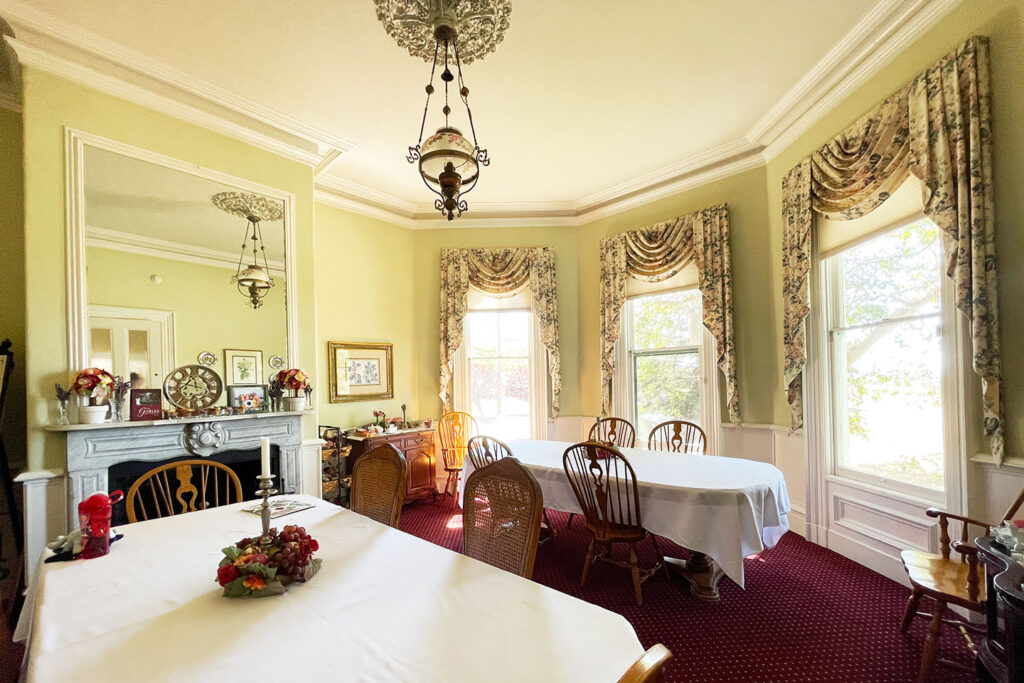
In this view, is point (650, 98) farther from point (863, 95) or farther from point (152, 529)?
point (152, 529)

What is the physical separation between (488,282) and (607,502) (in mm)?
3133

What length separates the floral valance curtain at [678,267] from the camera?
4.02 meters

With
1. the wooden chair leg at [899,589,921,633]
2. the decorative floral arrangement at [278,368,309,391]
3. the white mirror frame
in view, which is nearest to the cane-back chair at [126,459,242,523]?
the decorative floral arrangement at [278,368,309,391]

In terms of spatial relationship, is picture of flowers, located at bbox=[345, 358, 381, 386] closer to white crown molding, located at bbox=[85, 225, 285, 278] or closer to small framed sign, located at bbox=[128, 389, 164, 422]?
white crown molding, located at bbox=[85, 225, 285, 278]

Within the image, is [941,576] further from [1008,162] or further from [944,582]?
[1008,162]

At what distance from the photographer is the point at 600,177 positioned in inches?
184

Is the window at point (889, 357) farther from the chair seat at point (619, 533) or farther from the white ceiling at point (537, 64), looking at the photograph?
the chair seat at point (619, 533)

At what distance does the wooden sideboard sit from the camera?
4383 mm

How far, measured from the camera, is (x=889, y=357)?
2.95 metres

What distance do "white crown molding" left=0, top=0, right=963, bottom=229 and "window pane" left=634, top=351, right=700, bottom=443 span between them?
5.69 ft

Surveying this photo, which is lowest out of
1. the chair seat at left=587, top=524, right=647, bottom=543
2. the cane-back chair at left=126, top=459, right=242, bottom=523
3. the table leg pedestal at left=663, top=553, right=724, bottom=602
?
the table leg pedestal at left=663, top=553, right=724, bottom=602

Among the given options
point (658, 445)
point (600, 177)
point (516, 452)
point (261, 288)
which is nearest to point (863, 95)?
point (600, 177)

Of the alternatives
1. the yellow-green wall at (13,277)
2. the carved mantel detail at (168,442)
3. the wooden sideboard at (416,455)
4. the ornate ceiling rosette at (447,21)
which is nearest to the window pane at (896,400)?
the ornate ceiling rosette at (447,21)

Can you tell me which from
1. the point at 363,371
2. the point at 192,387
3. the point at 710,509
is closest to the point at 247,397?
the point at 192,387
